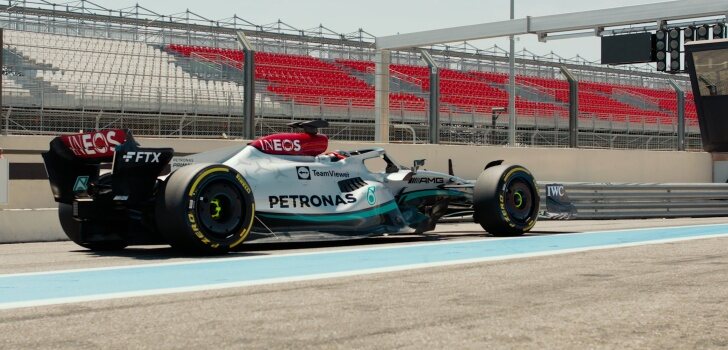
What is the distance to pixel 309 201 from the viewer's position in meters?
9.92

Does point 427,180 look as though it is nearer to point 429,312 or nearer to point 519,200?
point 519,200

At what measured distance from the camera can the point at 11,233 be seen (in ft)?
37.9

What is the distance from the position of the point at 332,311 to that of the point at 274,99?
10.2 meters

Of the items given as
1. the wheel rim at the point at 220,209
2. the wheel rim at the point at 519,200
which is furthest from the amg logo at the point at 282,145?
the wheel rim at the point at 519,200

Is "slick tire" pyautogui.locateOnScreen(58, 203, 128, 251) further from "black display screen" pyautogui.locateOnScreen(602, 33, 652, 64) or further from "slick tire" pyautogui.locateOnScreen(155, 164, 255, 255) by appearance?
"black display screen" pyautogui.locateOnScreen(602, 33, 652, 64)

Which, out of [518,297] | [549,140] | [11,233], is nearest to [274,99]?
[11,233]

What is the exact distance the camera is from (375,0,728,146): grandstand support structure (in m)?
19.3

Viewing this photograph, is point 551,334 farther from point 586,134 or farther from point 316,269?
point 586,134

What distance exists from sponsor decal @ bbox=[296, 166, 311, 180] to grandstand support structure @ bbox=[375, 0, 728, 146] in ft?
27.4

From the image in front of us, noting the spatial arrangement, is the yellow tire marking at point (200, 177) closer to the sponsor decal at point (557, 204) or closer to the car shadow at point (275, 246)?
the car shadow at point (275, 246)

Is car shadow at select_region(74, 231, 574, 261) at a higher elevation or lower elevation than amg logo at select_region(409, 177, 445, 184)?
lower

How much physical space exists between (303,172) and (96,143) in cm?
202

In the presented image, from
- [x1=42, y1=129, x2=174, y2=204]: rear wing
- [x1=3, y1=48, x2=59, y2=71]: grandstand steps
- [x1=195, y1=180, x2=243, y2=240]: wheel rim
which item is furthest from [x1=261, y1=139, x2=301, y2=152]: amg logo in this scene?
[x1=3, y1=48, x2=59, y2=71]: grandstand steps

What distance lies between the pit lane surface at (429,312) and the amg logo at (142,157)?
1147 millimetres
